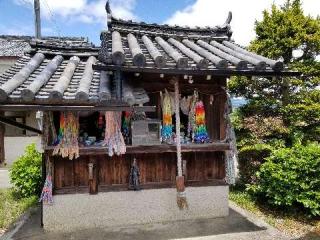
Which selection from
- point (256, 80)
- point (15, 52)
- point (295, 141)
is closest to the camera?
point (295, 141)

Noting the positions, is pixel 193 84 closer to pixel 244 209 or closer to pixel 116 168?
pixel 116 168

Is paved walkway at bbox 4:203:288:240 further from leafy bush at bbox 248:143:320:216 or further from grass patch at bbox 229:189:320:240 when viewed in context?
leafy bush at bbox 248:143:320:216

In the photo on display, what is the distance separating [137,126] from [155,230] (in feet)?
10.5

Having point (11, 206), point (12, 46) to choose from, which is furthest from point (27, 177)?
point (12, 46)

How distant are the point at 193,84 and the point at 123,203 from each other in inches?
172

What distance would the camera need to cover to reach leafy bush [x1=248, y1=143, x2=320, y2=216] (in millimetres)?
11391

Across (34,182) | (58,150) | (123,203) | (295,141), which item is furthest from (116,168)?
(295,141)

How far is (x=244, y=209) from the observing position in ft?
40.8

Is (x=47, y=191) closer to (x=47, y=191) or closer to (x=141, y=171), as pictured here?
(x=47, y=191)

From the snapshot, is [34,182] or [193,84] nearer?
[193,84]

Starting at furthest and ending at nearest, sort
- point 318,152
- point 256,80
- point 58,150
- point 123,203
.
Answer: point 256,80 → point 318,152 → point 123,203 → point 58,150

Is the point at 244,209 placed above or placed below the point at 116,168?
below

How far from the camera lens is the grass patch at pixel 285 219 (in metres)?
10.4

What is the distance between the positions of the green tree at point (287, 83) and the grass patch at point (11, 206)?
30.9 feet
